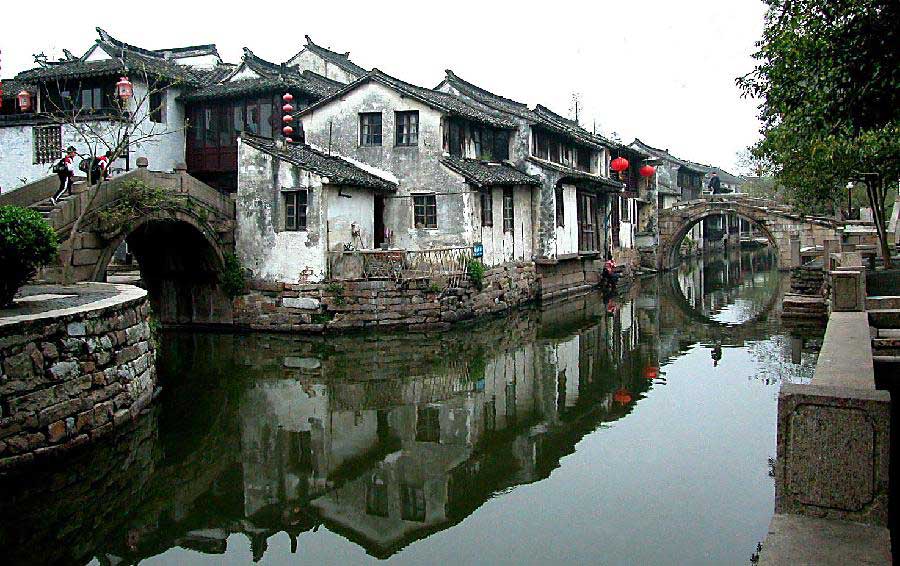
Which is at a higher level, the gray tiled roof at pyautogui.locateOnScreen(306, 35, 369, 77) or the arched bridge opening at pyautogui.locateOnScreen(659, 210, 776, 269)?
the gray tiled roof at pyautogui.locateOnScreen(306, 35, 369, 77)

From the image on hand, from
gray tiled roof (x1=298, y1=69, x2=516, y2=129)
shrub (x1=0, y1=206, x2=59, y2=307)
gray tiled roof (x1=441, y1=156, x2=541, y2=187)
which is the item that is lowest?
shrub (x1=0, y1=206, x2=59, y2=307)

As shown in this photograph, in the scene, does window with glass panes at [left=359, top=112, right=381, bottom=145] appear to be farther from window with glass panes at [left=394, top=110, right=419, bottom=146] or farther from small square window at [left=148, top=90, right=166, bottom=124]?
Result: small square window at [left=148, top=90, right=166, bottom=124]

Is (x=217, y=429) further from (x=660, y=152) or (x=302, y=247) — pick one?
(x=660, y=152)

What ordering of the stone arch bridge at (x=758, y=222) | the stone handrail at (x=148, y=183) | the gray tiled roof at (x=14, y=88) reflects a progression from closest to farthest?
the stone handrail at (x=148, y=183), the gray tiled roof at (x=14, y=88), the stone arch bridge at (x=758, y=222)

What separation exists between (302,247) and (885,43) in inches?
609

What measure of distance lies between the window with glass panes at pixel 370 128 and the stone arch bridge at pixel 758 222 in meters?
22.3

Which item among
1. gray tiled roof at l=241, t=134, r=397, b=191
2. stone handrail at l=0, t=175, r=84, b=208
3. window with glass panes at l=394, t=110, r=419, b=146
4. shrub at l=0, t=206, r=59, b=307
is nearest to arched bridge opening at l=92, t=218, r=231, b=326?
gray tiled roof at l=241, t=134, r=397, b=191

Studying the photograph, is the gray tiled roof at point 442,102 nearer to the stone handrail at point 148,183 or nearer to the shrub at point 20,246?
the stone handrail at point 148,183

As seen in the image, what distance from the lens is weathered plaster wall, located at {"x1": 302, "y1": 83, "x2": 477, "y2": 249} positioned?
2405cm

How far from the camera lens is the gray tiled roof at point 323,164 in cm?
2166

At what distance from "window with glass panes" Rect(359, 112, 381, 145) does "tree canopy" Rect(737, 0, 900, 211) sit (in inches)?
548

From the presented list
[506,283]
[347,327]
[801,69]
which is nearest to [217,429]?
[347,327]

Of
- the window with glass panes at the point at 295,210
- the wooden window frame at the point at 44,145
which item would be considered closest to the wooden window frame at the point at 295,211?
the window with glass panes at the point at 295,210

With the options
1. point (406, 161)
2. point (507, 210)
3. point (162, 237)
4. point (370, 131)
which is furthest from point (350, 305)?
point (507, 210)
